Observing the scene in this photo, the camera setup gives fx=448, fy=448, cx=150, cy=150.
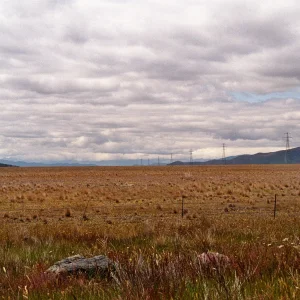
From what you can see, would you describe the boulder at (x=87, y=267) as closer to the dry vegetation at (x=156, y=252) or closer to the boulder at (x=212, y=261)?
the dry vegetation at (x=156, y=252)

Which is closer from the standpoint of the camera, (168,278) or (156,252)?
(168,278)

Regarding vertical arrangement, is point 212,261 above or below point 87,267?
above

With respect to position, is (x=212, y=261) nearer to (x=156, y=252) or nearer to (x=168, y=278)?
(x=168, y=278)

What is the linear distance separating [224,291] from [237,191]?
36.0 meters

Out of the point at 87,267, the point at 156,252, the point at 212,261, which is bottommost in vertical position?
the point at 156,252

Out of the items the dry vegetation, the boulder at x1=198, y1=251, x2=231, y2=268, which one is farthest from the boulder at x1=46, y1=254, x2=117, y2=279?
the boulder at x1=198, y1=251, x2=231, y2=268

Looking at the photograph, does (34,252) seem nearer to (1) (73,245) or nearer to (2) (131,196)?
(1) (73,245)

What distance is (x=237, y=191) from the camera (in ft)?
131

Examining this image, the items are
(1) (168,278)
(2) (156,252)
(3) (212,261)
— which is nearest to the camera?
(1) (168,278)

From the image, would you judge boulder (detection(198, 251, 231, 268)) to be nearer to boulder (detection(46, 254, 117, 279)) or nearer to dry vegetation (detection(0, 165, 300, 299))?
dry vegetation (detection(0, 165, 300, 299))

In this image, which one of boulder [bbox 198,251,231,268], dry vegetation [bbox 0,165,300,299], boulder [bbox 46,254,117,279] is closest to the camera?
dry vegetation [bbox 0,165,300,299]

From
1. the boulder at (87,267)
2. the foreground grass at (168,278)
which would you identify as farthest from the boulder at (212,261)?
the boulder at (87,267)

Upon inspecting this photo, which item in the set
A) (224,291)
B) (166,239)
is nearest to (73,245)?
(166,239)

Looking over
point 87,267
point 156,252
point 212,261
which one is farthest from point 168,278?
point 156,252
